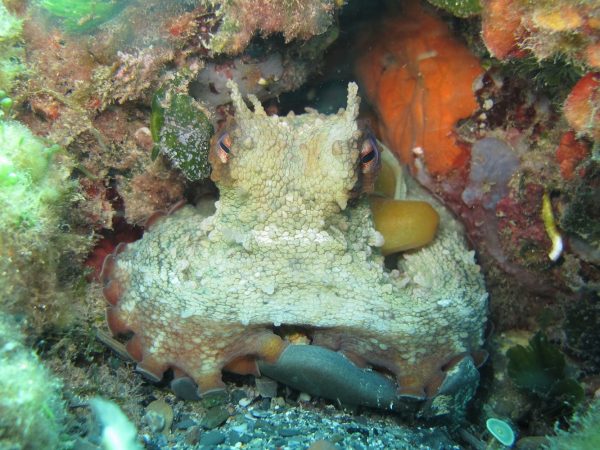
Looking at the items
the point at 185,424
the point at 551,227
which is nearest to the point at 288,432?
the point at 185,424

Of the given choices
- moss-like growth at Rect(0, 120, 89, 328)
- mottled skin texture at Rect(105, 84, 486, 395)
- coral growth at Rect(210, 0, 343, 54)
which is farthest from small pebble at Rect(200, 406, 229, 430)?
coral growth at Rect(210, 0, 343, 54)

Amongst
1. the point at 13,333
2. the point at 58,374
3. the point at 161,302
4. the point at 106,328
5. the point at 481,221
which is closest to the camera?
the point at 13,333

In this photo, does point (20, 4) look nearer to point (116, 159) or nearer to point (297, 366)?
point (116, 159)

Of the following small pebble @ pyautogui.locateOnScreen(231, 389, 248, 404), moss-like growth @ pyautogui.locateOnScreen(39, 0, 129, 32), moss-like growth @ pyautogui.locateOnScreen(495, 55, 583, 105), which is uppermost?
Result: moss-like growth @ pyautogui.locateOnScreen(39, 0, 129, 32)

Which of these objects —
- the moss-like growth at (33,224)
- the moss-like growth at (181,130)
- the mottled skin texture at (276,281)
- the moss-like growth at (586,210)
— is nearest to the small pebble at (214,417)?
the mottled skin texture at (276,281)

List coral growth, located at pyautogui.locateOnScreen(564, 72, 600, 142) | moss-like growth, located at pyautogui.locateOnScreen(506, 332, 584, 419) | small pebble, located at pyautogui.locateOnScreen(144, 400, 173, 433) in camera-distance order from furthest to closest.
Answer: moss-like growth, located at pyautogui.locateOnScreen(506, 332, 584, 419) → small pebble, located at pyautogui.locateOnScreen(144, 400, 173, 433) → coral growth, located at pyautogui.locateOnScreen(564, 72, 600, 142)

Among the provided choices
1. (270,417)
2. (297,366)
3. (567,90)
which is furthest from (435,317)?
(567,90)

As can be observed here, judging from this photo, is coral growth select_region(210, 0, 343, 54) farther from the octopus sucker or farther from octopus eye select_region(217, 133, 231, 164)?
the octopus sucker

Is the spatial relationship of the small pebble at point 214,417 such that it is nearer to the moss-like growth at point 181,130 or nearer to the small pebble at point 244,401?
the small pebble at point 244,401
